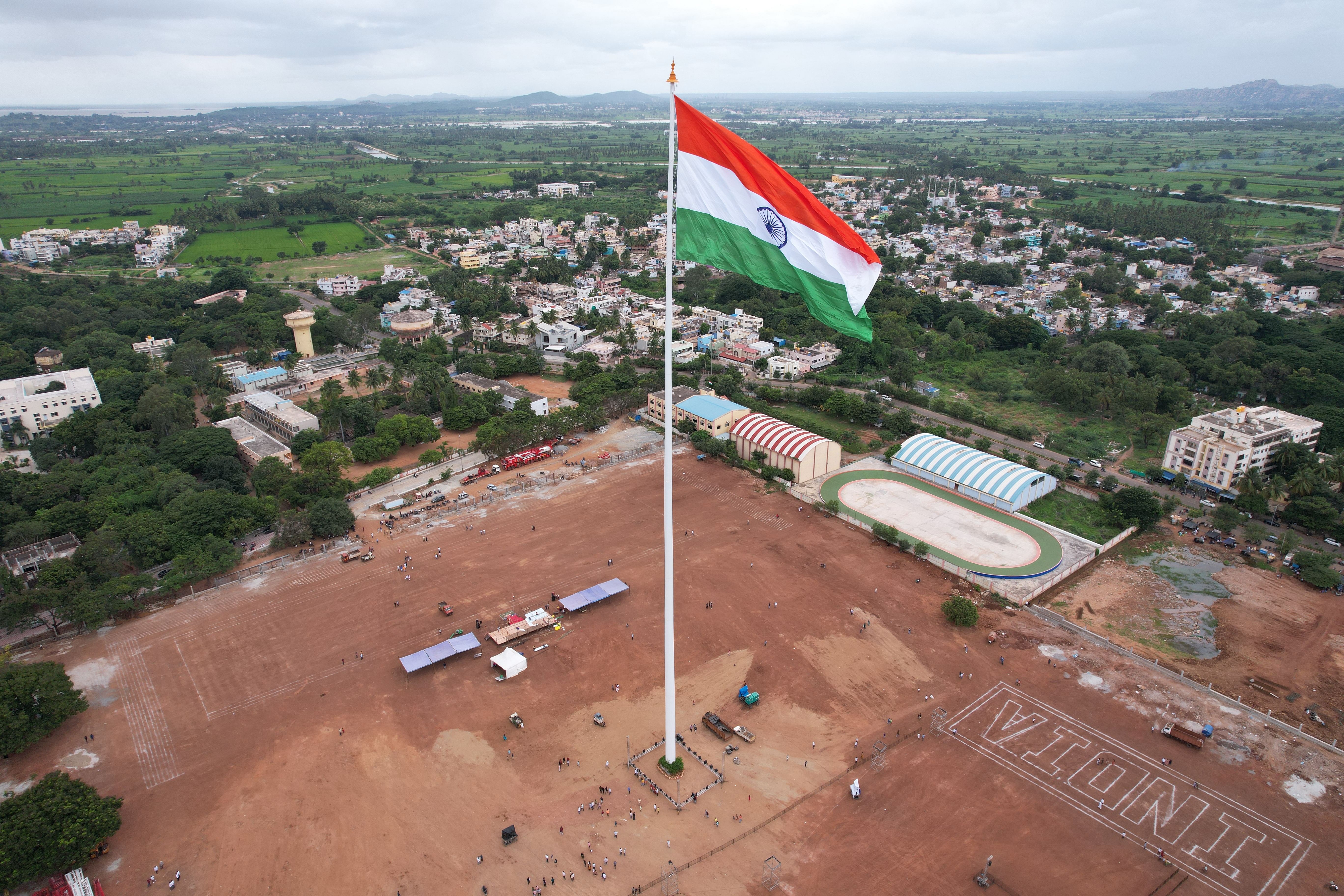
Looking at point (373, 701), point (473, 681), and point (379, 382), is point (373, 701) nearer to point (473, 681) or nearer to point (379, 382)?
point (473, 681)

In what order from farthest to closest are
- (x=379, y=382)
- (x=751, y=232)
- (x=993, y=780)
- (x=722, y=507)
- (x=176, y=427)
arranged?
(x=379, y=382) < (x=176, y=427) < (x=722, y=507) < (x=993, y=780) < (x=751, y=232)

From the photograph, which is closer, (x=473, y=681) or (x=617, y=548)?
(x=473, y=681)

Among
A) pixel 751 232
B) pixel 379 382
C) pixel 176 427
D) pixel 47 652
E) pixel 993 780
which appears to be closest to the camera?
pixel 751 232

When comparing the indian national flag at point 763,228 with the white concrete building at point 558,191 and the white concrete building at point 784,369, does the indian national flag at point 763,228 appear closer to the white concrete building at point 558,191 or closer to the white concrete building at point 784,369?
the white concrete building at point 784,369

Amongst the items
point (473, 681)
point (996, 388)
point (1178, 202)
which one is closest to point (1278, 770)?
point (473, 681)

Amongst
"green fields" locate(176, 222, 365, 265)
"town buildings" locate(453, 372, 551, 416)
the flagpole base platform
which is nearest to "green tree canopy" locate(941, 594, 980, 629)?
the flagpole base platform

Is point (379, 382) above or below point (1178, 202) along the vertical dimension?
below

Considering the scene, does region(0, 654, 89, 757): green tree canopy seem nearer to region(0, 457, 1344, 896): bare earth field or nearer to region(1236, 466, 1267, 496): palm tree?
region(0, 457, 1344, 896): bare earth field

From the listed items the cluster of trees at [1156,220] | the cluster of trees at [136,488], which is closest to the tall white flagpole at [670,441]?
the cluster of trees at [136,488]

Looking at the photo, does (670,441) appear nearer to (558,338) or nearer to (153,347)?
(558,338)
